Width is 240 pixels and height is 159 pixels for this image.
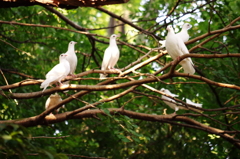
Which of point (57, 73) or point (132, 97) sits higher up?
point (57, 73)

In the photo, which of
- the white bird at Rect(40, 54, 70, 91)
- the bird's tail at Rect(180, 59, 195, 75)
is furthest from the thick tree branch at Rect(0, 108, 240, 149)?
the bird's tail at Rect(180, 59, 195, 75)

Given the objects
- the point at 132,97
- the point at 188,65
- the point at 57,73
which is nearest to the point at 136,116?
the point at 188,65

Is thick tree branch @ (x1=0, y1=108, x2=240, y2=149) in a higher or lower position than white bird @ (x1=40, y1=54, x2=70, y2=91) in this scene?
lower

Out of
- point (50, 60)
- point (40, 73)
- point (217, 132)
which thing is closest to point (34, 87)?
point (40, 73)

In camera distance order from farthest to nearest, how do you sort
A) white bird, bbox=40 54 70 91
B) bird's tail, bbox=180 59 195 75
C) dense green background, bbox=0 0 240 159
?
dense green background, bbox=0 0 240 159 < bird's tail, bbox=180 59 195 75 < white bird, bbox=40 54 70 91

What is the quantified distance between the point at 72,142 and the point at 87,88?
2.75 meters

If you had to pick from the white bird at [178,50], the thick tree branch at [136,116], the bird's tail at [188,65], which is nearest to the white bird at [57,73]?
the thick tree branch at [136,116]

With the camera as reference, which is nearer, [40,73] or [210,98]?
[210,98]

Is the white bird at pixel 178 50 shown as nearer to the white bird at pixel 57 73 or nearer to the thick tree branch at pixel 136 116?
the thick tree branch at pixel 136 116

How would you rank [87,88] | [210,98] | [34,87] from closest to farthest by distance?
[87,88], [210,98], [34,87]

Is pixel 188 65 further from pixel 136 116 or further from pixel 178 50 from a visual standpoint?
pixel 136 116

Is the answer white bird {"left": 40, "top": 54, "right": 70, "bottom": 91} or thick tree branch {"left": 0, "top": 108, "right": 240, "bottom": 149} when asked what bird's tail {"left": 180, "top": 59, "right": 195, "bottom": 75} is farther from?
white bird {"left": 40, "top": 54, "right": 70, "bottom": 91}

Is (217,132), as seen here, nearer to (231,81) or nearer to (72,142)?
(231,81)

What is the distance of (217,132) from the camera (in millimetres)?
5730
